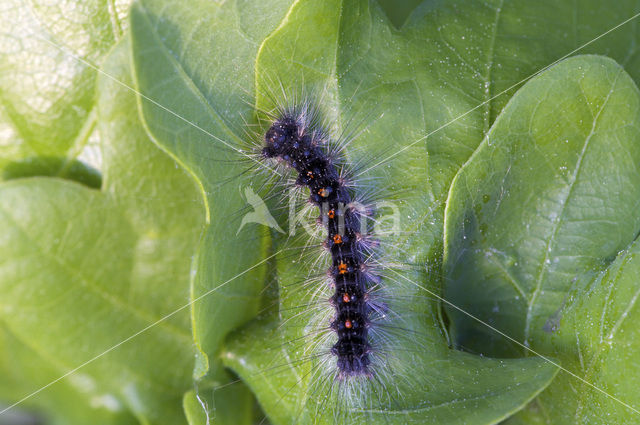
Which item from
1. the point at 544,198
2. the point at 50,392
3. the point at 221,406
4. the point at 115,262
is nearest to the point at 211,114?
the point at 115,262

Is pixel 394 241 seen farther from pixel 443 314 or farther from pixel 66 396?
pixel 66 396

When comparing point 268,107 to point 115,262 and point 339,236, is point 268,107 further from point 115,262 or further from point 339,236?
point 115,262

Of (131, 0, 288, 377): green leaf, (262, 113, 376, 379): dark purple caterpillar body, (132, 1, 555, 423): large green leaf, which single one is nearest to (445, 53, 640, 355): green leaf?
(132, 1, 555, 423): large green leaf

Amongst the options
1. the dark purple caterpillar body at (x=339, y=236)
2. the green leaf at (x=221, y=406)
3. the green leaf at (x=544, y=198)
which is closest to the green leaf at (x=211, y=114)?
the green leaf at (x=221, y=406)

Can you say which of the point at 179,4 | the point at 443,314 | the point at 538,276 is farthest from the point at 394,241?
the point at 179,4

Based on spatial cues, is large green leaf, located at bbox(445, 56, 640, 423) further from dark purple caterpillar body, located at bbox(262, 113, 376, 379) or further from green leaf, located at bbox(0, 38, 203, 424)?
green leaf, located at bbox(0, 38, 203, 424)

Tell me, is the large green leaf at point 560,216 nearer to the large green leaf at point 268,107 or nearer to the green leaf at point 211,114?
the large green leaf at point 268,107
